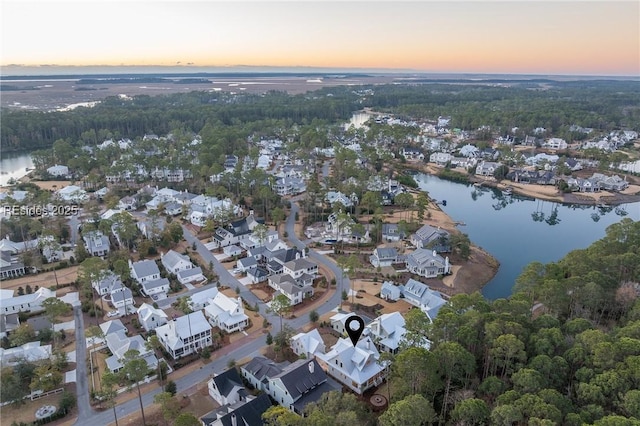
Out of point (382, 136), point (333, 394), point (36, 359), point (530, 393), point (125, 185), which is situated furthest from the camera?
point (382, 136)

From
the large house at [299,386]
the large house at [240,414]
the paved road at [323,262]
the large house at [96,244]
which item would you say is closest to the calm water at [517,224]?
the paved road at [323,262]

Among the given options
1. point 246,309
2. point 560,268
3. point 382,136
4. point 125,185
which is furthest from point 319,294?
point 382,136

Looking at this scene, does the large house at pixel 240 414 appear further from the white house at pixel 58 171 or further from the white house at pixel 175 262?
the white house at pixel 58 171

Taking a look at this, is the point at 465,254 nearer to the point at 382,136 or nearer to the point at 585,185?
the point at 585,185

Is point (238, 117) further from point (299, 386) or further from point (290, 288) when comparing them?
point (299, 386)

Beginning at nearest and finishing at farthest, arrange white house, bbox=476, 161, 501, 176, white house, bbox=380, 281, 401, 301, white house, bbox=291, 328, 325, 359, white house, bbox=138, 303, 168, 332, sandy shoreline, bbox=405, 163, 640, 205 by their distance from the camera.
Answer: white house, bbox=291, 328, 325, 359 < white house, bbox=138, 303, 168, 332 < white house, bbox=380, 281, 401, 301 < sandy shoreline, bbox=405, 163, 640, 205 < white house, bbox=476, 161, 501, 176

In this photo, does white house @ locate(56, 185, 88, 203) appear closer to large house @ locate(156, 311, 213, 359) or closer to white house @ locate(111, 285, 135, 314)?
white house @ locate(111, 285, 135, 314)

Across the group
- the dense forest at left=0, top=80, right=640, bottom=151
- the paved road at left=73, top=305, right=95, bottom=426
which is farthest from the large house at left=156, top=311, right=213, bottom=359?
the dense forest at left=0, top=80, right=640, bottom=151
